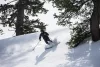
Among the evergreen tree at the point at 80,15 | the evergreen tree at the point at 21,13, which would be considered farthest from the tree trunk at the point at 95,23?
the evergreen tree at the point at 21,13

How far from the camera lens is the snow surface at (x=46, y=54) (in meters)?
13.3

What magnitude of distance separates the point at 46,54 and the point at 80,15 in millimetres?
3745

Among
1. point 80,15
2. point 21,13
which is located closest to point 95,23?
point 80,15

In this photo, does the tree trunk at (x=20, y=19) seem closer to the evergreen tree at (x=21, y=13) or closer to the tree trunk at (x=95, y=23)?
the evergreen tree at (x=21, y=13)

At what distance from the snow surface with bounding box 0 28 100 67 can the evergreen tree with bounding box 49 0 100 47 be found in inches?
29.2

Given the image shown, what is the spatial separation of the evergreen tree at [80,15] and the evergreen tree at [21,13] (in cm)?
1052

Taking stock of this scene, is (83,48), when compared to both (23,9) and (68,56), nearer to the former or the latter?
(68,56)

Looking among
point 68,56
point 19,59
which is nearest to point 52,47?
point 19,59

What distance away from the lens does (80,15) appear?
16.6m

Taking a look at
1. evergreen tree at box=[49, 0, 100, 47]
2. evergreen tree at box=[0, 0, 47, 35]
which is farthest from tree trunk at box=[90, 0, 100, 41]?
evergreen tree at box=[0, 0, 47, 35]

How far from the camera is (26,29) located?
2875cm

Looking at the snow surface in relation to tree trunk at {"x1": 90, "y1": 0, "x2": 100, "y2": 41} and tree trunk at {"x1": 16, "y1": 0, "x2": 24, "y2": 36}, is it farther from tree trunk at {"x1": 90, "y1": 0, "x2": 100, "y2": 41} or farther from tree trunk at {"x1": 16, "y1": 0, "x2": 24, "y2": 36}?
tree trunk at {"x1": 16, "y1": 0, "x2": 24, "y2": 36}

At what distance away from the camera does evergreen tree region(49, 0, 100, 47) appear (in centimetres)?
1563

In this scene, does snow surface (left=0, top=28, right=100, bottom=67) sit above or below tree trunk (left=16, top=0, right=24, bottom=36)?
below
